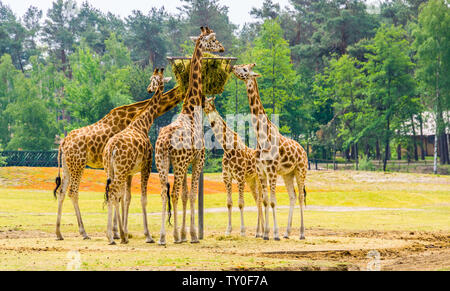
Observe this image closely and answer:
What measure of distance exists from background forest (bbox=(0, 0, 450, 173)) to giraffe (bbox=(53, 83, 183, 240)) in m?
38.0

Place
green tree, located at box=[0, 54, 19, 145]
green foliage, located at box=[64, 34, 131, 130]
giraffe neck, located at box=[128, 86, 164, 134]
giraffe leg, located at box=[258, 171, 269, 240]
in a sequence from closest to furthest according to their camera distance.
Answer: giraffe neck, located at box=[128, 86, 164, 134], giraffe leg, located at box=[258, 171, 269, 240], green foliage, located at box=[64, 34, 131, 130], green tree, located at box=[0, 54, 19, 145]

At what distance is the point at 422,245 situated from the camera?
1568 centimetres

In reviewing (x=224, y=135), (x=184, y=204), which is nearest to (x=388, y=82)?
(x=224, y=135)

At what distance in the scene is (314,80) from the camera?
72.0 meters

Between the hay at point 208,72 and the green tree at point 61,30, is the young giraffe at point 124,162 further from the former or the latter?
the green tree at point 61,30

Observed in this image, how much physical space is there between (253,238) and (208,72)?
5170 mm

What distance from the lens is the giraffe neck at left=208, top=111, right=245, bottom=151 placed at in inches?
690

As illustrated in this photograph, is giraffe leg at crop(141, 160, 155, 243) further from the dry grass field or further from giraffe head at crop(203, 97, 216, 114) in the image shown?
giraffe head at crop(203, 97, 216, 114)

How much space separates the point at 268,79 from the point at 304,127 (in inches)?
308

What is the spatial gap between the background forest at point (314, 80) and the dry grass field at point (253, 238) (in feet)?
63.4

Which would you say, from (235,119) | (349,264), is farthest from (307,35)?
(349,264)

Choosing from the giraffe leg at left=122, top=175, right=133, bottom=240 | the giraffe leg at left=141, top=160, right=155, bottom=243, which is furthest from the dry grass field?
the giraffe leg at left=122, top=175, right=133, bottom=240

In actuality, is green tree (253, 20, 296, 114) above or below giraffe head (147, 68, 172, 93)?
above

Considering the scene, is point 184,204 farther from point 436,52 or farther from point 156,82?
point 436,52
